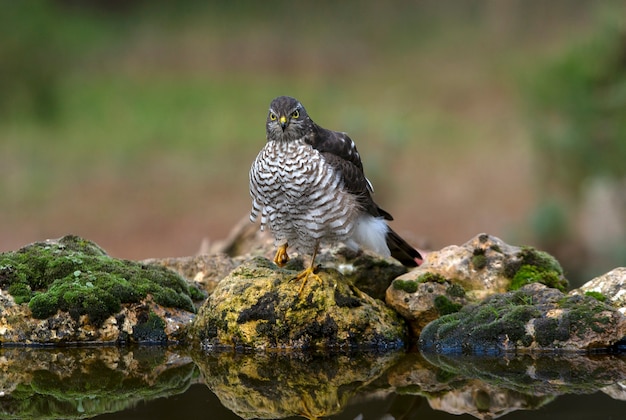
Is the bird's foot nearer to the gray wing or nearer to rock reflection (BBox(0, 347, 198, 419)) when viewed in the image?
the gray wing

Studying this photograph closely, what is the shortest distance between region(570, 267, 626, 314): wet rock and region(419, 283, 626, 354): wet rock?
0.26 meters

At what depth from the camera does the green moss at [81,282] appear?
796cm

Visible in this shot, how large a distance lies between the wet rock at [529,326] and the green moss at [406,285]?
14.3 inches

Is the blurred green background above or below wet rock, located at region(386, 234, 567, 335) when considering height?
above

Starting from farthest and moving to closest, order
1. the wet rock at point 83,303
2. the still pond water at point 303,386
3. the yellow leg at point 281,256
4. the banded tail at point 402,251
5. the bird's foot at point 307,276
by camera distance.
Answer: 1. the banded tail at point 402,251
2. the yellow leg at point 281,256
3. the wet rock at point 83,303
4. the bird's foot at point 307,276
5. the still pond water at point 303,386

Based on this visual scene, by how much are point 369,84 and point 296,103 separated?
1755cm

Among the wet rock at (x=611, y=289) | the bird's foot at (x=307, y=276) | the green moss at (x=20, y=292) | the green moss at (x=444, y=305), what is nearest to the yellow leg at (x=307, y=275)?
the bird's foot at (x=307, y=276)

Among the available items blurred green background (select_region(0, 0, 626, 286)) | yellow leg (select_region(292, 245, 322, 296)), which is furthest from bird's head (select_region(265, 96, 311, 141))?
blurred green background (select_region(0, 0, 626, 286))

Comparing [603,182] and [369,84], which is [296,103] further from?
[369,84]

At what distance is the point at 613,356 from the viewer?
719cm

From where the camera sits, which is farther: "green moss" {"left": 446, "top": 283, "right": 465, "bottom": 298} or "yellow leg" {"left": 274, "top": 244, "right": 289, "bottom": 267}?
"yellow leg" {"left": 274, "top": 244, "right": 289, "bottom": 267}

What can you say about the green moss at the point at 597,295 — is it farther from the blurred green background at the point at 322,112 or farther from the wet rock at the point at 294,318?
the blurred green background at the point at 322,112

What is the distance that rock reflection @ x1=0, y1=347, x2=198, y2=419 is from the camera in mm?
A: 6445

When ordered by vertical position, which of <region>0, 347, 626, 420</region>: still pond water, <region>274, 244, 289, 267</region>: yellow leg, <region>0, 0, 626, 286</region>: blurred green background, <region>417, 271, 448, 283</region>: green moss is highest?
<region>0, 0, 626, 286</region>: blurred green background
